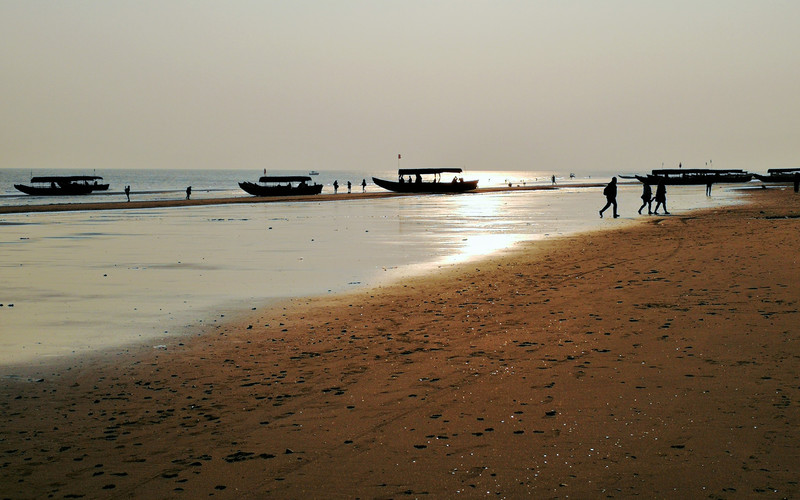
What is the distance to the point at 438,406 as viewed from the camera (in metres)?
6.46

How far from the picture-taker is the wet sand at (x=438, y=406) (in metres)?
4.89

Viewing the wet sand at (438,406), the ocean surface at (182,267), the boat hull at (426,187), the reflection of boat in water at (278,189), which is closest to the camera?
the wet sand at (438,406)

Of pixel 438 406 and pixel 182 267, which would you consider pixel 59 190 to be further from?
pixel 438 406

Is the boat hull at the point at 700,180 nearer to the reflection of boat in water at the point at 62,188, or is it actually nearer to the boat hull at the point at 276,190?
the boat hull at the point at 276,190

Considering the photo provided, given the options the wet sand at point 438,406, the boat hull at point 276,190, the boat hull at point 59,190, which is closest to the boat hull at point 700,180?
the boat hull at point 276,190

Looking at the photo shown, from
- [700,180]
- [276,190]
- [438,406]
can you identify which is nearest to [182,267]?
[438,406]

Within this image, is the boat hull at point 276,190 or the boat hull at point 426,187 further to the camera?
the boat hull at point 426,187

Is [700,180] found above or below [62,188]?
below

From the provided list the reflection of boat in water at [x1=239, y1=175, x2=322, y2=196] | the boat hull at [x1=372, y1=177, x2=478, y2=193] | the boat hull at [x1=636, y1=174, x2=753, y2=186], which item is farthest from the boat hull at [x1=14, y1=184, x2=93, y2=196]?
the boat hull at [x1=636, y1=174, x2=753, y2=186]

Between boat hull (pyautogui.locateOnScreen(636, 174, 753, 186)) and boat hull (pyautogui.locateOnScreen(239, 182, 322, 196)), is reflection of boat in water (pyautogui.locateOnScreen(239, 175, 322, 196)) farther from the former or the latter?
boat hull (pyautogui.locateOnScreen(636, 174, 753, 186))

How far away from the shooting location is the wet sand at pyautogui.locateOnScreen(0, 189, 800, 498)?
16.0 ft

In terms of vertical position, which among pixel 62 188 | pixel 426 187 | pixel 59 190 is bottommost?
pixel 426 187

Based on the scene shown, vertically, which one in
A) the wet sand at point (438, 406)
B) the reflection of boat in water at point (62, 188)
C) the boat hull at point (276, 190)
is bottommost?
the wet sand at point (438, 406)

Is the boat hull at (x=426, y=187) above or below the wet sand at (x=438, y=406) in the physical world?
above
